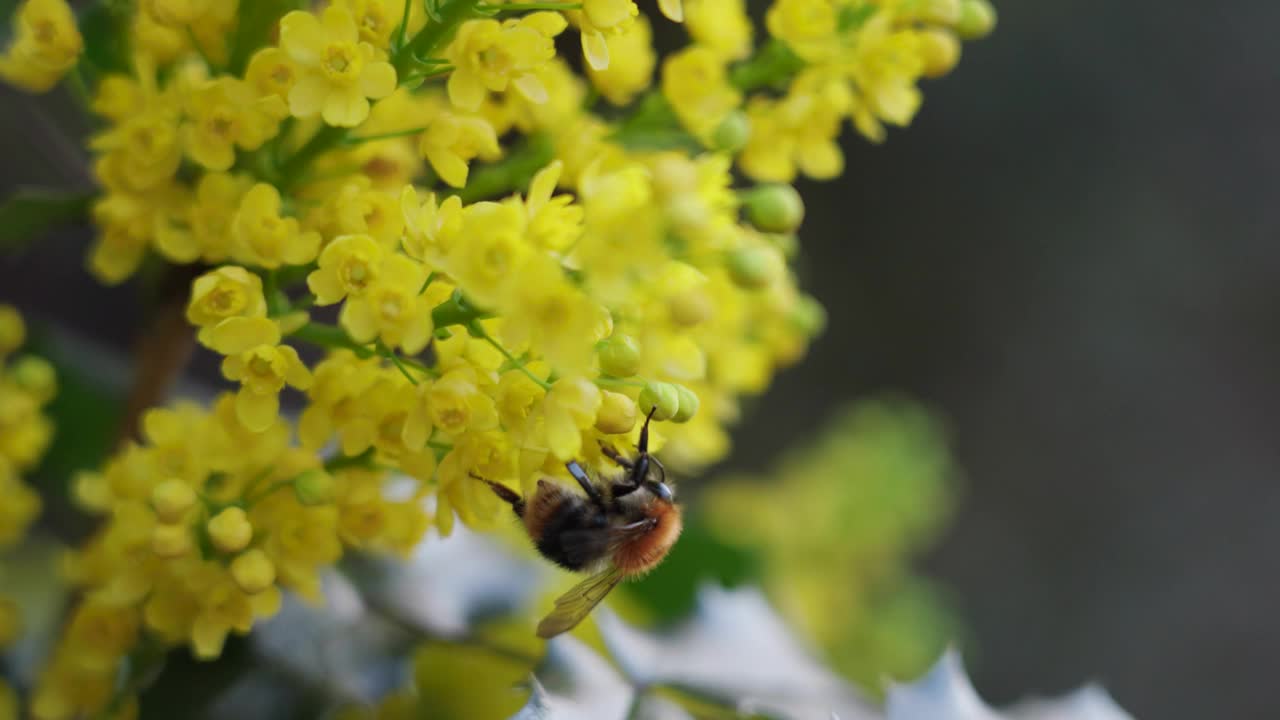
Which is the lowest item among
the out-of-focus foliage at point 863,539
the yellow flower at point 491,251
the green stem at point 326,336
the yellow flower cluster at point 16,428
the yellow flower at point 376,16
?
the out-of-focus foliage at point 863,539

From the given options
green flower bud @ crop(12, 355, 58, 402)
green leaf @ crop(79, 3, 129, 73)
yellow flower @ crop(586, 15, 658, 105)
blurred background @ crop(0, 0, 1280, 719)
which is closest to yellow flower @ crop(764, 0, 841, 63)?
yellow flower @ crop(586, 15, 658, 105)

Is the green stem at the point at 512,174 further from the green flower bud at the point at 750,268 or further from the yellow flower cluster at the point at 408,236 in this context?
the green flower bud at the point at 750,268

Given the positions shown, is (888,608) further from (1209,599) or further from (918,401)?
(1209,599)

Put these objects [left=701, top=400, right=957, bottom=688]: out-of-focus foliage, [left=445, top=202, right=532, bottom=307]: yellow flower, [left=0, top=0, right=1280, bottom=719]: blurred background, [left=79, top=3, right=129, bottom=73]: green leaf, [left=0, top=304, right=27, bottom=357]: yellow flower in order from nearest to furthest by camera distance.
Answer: [left=445, top=202, right=532, bottom=307]: yellow flower, [left=79, top=3, right=129, bottom=73]: green leaf, [left=0, top=304, right=27, bottom=357]: yellow flower, [left=701, top=400, right=957, bottom=688]: out-of-focus foliage, [left=0, top=0, right=1280, bottom=719]: blurred background

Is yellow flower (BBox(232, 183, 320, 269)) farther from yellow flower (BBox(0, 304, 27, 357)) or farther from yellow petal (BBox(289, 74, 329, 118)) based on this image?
yellow flower (BBox(0, 304, 27, 357))

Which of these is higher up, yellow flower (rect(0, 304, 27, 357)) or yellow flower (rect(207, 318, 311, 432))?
yellow flower (rect(207, 318, 311, 432))

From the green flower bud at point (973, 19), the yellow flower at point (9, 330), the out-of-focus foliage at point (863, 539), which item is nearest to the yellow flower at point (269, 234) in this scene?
the yellow flower at point (9, 330)

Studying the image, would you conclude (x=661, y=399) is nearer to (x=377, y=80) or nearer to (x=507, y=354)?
(x=507, y=354)
